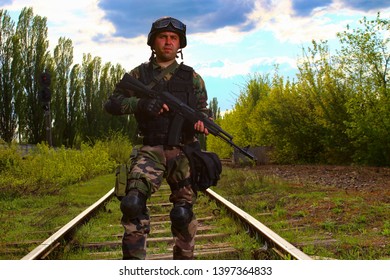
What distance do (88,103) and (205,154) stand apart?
18.7ft

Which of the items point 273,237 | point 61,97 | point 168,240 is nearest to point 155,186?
point 273,237

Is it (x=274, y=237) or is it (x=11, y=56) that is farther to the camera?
(x=11, y=56)

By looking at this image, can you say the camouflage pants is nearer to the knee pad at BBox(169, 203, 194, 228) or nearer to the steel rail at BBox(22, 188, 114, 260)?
the knee pad at BBox(169, 203, 194, 228)

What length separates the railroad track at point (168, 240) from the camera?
13.8 feet

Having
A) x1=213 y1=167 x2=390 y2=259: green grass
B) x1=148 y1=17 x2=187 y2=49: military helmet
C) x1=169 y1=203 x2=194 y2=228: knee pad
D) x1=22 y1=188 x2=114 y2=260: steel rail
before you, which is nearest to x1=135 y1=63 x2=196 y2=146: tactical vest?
x1=148 y1=17 x2=187 y2=49: military helmet

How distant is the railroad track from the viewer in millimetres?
4199

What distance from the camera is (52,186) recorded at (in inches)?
373

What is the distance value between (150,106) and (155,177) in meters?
0.45

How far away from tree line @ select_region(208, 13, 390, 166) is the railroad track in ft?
8.64

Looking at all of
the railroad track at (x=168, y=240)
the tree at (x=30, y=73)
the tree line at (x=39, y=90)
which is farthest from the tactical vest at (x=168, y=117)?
the tree at (x=30, y=73)

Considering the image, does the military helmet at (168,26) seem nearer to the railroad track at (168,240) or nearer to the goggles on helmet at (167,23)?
the goggles on helmet at (167,23)
